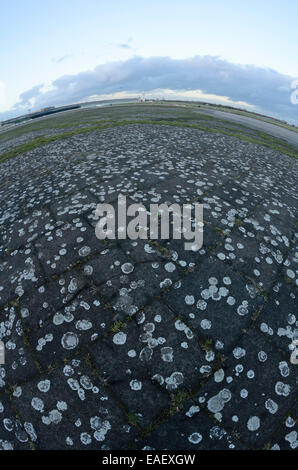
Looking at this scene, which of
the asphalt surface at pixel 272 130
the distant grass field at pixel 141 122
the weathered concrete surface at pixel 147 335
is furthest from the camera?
the asphalt surface at pixel 272 130

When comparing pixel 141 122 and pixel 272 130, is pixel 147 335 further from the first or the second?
pixel 272 130

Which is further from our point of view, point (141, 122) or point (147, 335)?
point (141, 122)

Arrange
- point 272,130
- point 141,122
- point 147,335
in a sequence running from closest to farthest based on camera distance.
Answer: point 147,335
point 141,122
point 272,130

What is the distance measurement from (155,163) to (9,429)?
1217 centimetres

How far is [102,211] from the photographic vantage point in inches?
338

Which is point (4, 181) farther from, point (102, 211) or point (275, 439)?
point (275, 439)

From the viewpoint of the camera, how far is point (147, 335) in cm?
516

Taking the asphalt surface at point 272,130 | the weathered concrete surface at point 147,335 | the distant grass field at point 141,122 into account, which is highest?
the asphalt surface at point 272,130

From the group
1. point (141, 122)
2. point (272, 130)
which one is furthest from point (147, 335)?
point (272, 130)

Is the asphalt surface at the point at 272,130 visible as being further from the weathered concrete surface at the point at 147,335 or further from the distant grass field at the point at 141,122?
the weathered concrete surface at the point at 147,335

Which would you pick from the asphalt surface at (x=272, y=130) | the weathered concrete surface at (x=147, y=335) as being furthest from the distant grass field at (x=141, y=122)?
the weathered concrete surface at (x=147, y=335)

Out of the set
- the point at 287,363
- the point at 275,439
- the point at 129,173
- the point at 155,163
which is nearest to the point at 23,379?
the point at 275,439

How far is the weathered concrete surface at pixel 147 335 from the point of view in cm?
438

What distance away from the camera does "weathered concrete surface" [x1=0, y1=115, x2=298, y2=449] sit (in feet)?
14.4
